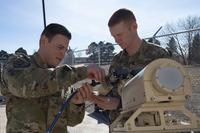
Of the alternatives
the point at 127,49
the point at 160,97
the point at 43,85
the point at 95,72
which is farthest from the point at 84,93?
the point at 127,49

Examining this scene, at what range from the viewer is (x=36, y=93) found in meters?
2.93

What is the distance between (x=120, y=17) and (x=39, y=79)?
1165 mm

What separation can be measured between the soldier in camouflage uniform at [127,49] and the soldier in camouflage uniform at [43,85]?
274 millimetres

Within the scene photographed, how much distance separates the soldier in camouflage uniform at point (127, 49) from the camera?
367cm

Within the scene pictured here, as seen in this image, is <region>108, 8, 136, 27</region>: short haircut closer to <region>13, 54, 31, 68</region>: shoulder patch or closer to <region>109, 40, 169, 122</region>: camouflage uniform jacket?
<region>109, 40, 169, 122</region>: camouflage uniform jacket

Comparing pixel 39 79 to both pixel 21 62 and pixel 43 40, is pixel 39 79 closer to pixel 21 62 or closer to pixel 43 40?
pixel 21 62

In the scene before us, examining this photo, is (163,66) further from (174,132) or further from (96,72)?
(96,72)

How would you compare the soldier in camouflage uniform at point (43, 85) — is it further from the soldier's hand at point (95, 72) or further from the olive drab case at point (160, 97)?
the olive drab case at point (160, 97)

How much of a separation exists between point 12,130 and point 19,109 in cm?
16

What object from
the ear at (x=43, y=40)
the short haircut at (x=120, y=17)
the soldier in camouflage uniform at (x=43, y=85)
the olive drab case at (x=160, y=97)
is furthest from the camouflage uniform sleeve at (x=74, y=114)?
the olive drab case at (x=160, y=97)

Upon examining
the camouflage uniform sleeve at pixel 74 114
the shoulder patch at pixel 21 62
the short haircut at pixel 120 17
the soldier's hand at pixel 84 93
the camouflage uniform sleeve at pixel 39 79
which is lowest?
the camouflage uniform sleeve at pixel 74 114

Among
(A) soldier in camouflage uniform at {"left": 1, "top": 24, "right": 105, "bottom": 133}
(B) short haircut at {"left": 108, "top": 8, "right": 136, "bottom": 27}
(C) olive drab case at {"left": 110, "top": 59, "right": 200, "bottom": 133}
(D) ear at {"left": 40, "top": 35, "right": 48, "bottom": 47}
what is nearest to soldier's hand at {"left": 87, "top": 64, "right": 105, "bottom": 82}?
(A) soldier in camouflage uniform at {"left": 1, "top": 24, "right": 105, "bottom": 133}

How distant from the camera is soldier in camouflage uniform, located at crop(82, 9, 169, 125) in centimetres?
367

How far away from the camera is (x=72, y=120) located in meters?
3.58
